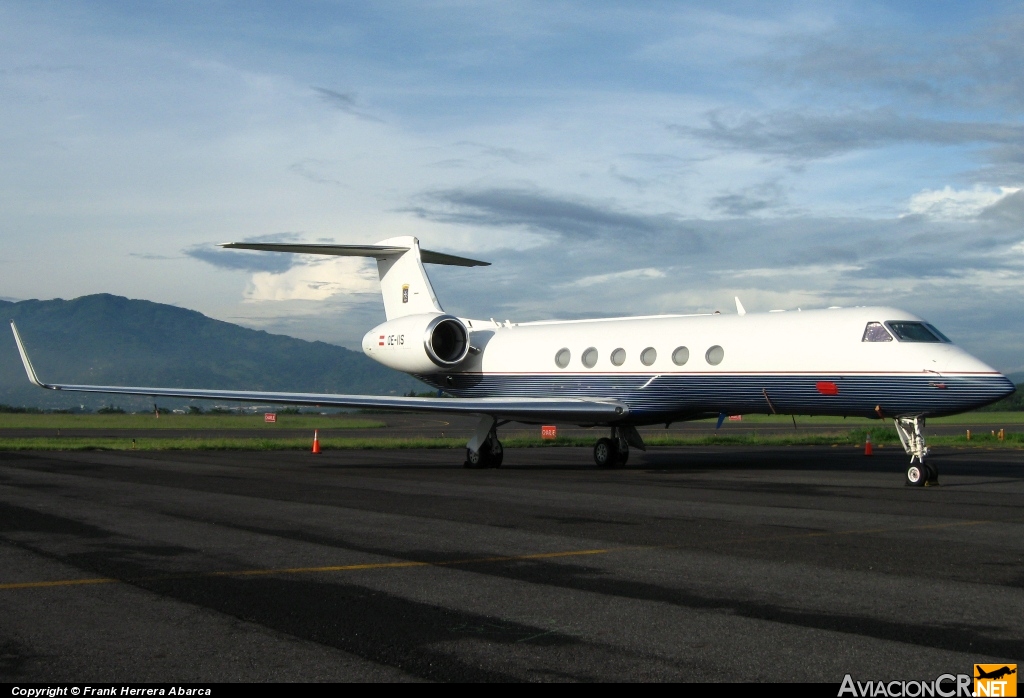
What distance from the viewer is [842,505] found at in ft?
44.9

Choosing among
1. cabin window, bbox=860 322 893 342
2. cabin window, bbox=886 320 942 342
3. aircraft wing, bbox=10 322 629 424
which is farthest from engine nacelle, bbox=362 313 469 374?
cabin window, bbox=886 320 942 342

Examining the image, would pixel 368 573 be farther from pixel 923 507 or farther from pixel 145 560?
pixel 923 507

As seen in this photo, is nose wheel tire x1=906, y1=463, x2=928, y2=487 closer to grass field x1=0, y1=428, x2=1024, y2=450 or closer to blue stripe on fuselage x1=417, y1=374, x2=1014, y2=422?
blue stripe on fuselage x1=417, y1=374, x2=1014, y2=422

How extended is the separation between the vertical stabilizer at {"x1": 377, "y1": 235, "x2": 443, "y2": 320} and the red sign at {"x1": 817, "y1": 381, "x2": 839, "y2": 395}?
415 inches

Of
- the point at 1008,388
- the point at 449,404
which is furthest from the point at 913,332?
the point at 449,404

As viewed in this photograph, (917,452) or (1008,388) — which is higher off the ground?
(1008,388)

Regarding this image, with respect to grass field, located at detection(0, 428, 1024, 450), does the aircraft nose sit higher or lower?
higher

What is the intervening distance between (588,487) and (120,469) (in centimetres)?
964

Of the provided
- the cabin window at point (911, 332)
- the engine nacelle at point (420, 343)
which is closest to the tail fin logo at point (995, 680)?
the cabin window at point (911, 332)

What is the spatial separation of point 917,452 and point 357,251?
1429 cm

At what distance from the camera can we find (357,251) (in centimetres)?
2511

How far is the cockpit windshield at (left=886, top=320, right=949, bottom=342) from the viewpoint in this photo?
17531 mm

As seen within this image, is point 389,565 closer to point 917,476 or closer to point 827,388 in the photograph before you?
point 917,476

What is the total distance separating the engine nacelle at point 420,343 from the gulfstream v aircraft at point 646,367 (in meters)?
0.03
